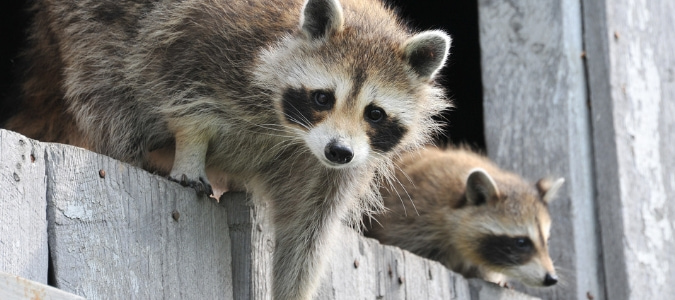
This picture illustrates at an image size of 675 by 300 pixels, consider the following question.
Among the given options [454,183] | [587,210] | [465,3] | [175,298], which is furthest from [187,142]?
[465,3]

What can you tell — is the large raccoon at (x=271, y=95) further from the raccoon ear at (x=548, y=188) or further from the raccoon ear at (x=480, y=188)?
the raccoon ear at (x=480, y=188)

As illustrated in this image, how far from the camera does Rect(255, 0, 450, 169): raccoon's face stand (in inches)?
161

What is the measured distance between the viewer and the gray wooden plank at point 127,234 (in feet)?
10.3

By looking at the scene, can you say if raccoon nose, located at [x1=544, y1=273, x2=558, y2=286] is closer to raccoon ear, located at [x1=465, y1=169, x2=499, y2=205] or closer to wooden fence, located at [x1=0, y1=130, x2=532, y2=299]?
raccoon ear, located at [x1=465, y1=169, x2=499, y2=205]

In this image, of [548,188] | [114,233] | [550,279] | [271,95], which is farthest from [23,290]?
[548,188]

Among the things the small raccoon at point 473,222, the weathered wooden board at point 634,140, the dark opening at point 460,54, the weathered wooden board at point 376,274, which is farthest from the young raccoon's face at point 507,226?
the dark opening at point 460,54

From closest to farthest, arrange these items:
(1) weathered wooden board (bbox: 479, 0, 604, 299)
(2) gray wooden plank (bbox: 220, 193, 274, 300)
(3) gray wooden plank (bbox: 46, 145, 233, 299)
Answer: (3) gray wooden plank (bbox: 46, 145, 233, 299) → (2) gray wooden plank (bbox: 220, 193, 274, 300) → (1) weathered wooden board (bbox: 479, 0, 604, 299)

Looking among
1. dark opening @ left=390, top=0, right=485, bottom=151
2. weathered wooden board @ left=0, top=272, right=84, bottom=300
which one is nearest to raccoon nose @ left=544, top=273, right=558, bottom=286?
dark opening @ left=390, top=0, right=485, bottom=151

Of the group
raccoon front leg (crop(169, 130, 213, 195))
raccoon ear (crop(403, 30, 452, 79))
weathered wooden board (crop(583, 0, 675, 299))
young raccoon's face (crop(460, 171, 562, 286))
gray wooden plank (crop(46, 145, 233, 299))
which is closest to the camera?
gray wooden plank (crop(46, 145, 233, 299))

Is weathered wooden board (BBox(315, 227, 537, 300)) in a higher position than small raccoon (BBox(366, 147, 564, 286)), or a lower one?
higher

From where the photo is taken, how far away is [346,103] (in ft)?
13.5

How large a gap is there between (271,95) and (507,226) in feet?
10.1

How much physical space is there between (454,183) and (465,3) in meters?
2.64

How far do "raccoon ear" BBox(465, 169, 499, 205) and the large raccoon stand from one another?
1936mm
